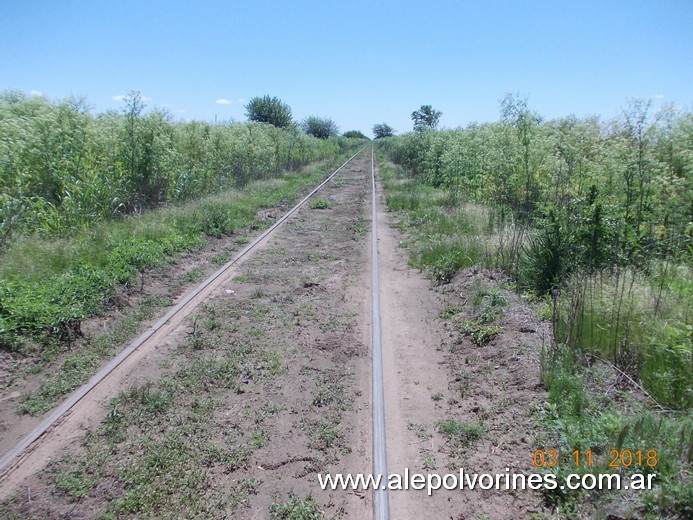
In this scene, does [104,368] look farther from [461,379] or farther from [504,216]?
[504,216]

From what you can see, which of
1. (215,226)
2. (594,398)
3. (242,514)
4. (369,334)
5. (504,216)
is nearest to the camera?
(242,514)

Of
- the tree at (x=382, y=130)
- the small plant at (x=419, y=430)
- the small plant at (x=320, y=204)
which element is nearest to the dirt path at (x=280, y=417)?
the small plant at (x=419, y=430)

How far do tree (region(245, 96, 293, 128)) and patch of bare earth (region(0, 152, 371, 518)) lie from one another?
40985 mm

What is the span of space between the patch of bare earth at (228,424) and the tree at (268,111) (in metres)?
41.0

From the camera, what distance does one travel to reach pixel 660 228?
6195 millimetres

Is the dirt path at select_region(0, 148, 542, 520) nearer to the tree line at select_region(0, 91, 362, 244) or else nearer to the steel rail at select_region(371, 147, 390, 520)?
the steel rail at select_region(371, 147, 390, 520)

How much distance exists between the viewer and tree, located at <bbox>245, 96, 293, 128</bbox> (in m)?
45.4

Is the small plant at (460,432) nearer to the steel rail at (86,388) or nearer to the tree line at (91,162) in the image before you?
the steel rail at (86,388)

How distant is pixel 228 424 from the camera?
4.29 m

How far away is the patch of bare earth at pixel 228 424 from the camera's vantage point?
3379 millimetres

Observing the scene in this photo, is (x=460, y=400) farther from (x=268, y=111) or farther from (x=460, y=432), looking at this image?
(x=268, y=111)

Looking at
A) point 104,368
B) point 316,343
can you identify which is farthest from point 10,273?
point 316,343

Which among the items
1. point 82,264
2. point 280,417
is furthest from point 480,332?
point 82,264

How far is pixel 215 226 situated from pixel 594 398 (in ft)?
32.4
